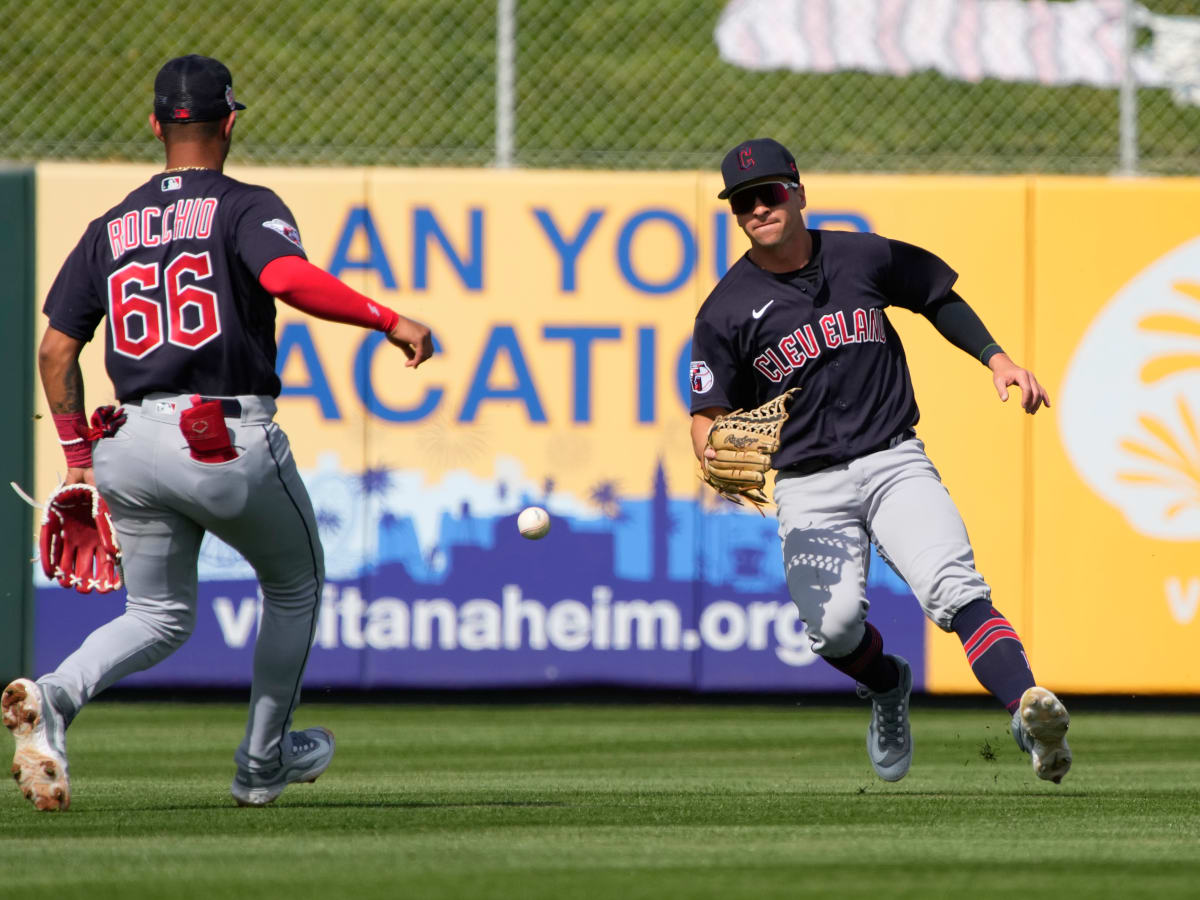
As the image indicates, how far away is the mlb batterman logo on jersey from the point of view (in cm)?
816

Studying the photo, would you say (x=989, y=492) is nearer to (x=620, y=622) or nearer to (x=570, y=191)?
(x=620, y=622)

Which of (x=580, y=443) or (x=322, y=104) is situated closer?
(x=580, y=443)

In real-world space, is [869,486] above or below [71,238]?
below

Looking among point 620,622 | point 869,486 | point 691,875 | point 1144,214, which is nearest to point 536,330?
point 620,622

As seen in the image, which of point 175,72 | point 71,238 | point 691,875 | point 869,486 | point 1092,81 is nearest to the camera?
point 691,875

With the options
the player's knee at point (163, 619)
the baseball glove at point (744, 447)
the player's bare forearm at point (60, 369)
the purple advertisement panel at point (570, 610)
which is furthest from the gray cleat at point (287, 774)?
the purple advertisement panel at point (570, 610)

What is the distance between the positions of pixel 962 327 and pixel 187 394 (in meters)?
2.19

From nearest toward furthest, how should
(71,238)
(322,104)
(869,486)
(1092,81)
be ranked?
(869,486), (71,238), (1092,81), (322,104)

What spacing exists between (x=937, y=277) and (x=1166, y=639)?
374 centimetres

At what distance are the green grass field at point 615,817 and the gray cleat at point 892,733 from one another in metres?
0.09

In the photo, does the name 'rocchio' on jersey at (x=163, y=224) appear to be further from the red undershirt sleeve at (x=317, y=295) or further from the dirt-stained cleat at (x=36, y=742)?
the dirt-stained cleat at (x=36, y=742)

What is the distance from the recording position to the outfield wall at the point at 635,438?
320 inches

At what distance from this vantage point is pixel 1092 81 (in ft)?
30.4

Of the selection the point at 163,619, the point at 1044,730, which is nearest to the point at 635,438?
the point at 163,619
